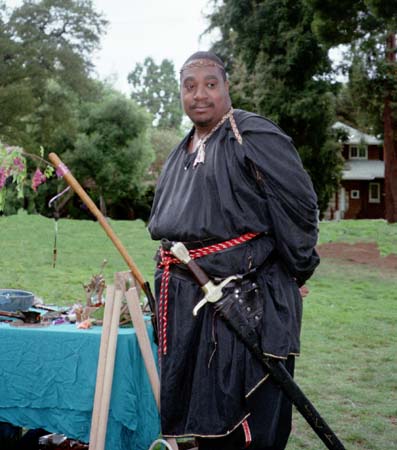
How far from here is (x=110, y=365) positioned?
11.0 ft

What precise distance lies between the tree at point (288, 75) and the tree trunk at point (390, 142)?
5.88 feet

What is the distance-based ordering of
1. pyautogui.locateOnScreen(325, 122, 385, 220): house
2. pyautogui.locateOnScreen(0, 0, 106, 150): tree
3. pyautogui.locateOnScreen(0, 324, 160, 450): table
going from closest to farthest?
pyautogui.locateOnScreen(0, 324, 160, 450): table
pyautogui.locateOnScreen(0, 0, 106, 150): tree
pyautogui.locateOnScreen(325, 122, 385, 220): house

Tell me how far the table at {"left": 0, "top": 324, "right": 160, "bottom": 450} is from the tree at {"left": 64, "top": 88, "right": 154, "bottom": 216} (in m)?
32.4

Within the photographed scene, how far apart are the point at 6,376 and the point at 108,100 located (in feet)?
117

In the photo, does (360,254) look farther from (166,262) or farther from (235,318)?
(235,318)

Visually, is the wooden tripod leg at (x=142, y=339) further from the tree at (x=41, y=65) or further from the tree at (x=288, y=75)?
the tree at (x=41, y=65)

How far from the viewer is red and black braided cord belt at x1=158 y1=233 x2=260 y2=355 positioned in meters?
2.78

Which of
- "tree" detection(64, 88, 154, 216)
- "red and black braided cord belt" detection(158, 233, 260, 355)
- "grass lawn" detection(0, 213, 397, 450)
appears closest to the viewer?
"red and black braided cord belt" detection(158, 233, 260, 355)

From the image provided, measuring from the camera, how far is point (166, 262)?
9.65ft

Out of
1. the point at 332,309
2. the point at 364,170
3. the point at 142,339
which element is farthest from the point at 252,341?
the point at 364,170

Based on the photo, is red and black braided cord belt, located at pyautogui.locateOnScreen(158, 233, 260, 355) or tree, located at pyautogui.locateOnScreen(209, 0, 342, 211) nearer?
red and black braided cord belt, located at pyautogui.locateOnScreen(158, 233, 260, 355)

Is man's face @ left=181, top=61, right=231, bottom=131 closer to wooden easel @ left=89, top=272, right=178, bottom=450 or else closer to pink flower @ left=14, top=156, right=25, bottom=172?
wooden easel @ left=89, top=272, right=178, bottom=450

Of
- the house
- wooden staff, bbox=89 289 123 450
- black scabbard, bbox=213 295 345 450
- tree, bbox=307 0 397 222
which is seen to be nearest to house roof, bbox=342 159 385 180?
the house

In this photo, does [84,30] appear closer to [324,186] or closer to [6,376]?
[324,186]
